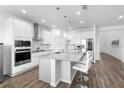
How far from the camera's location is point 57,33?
Answer: 6609 millimetres

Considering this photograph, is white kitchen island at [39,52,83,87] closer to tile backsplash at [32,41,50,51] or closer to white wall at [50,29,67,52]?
white wall at [50,29,67,52]

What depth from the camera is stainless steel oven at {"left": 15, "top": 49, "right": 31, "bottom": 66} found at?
327cm

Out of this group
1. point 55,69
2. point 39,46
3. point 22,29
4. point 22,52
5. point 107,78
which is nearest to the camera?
point 55,69

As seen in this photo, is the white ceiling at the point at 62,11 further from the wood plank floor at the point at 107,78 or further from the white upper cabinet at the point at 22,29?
the wood plank floor at the point at 107,78

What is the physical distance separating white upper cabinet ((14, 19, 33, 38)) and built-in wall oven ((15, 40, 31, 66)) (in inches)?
12.5

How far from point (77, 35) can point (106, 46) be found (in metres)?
5.62

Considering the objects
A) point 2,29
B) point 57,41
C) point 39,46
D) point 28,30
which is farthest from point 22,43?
point 57,41

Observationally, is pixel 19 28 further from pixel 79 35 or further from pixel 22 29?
pixel 79 35

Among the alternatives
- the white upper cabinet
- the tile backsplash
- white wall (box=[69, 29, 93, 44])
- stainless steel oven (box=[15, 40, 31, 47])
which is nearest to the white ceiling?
the white upper cabinet

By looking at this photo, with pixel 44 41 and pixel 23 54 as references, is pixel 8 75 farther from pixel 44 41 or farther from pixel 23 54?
pixel 44 41

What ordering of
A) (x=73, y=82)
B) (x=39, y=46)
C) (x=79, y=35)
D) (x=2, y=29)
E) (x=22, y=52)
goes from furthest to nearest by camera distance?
(x=79, y=35)
(x=39, y=46)
(x=22, y=52)
(x=2, y=29)
(x=73, y=82)

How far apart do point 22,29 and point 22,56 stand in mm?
1243

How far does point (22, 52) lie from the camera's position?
3477mm
